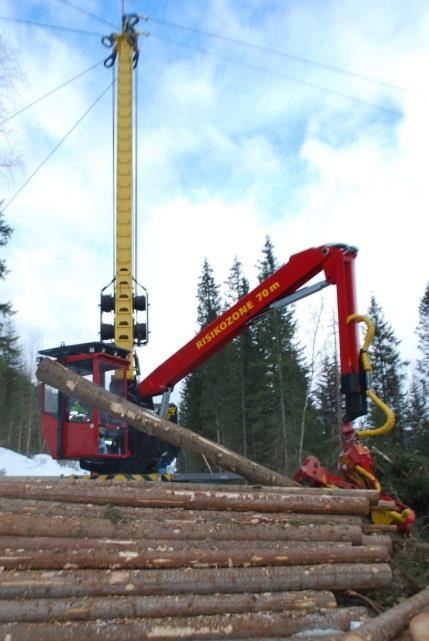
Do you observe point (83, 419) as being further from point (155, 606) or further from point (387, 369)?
point (387, 369)

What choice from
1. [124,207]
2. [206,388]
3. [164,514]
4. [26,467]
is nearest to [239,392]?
[206,388]

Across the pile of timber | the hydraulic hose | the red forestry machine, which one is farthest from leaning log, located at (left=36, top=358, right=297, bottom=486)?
the hydraulic hose

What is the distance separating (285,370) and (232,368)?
522cm

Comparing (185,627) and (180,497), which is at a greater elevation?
(180,497)

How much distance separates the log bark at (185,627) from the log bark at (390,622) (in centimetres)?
34

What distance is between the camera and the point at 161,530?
5793 mm

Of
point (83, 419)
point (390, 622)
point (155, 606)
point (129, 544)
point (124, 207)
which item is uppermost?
point (124, 207)

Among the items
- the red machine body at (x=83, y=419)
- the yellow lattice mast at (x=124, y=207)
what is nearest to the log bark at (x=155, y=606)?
the red machine body at (x=83, y=419)

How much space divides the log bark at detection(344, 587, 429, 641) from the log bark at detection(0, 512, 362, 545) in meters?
0.90

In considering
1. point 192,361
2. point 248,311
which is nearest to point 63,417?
point 192,361

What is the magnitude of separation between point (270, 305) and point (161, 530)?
17.2 feet

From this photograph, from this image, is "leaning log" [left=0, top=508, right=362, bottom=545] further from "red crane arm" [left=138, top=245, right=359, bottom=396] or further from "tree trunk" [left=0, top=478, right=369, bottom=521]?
"red crane arm" [left=138, top=245, right=359, bottom=396]

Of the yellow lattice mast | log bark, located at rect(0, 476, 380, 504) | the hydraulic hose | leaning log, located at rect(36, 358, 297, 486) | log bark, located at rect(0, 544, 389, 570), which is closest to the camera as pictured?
log bark, located at rect(0, 544, 389, 570)

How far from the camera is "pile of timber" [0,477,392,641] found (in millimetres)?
4750
